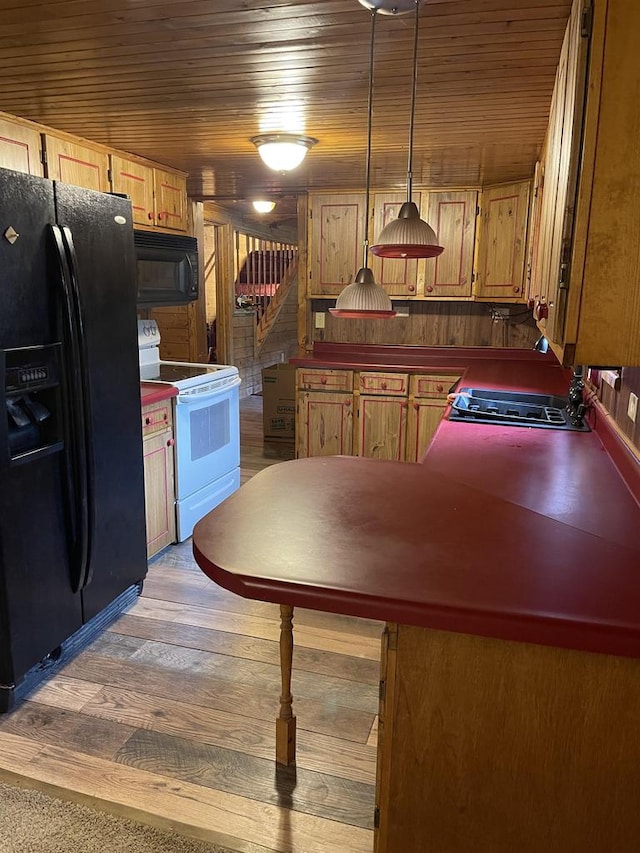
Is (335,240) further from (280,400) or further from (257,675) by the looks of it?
(257,675)

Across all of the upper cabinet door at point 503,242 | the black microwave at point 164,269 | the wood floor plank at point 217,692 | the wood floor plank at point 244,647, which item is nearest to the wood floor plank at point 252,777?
the wood floor plank at point 217,692

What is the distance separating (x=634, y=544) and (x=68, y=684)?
201cm

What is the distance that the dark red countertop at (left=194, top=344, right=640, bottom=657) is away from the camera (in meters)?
1.08

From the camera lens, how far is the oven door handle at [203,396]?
341 cm

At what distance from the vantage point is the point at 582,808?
3.75 feet

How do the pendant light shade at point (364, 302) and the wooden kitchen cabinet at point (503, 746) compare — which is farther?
the pendant light shade at point (364, 302)

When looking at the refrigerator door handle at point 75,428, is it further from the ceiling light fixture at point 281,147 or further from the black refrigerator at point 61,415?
the ceiling light fixture at point 281,147

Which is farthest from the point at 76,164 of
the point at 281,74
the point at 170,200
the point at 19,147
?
the point at 281,74

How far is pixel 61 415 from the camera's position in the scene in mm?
2277

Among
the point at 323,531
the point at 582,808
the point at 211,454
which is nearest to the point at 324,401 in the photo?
the point at 211,454

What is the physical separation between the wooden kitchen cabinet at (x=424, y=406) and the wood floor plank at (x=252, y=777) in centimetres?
289

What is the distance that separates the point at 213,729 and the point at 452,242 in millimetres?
3828

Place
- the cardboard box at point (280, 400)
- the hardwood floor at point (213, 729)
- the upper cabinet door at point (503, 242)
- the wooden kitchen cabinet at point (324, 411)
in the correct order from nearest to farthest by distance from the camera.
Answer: the hardwood floor at point (213, 729), the upper cabinet door at point (503, 242), the wooden kitchen cabinet at point (324, 411), the cardboard box at point (280, 400)

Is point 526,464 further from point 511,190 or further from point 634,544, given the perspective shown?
point 511,190
